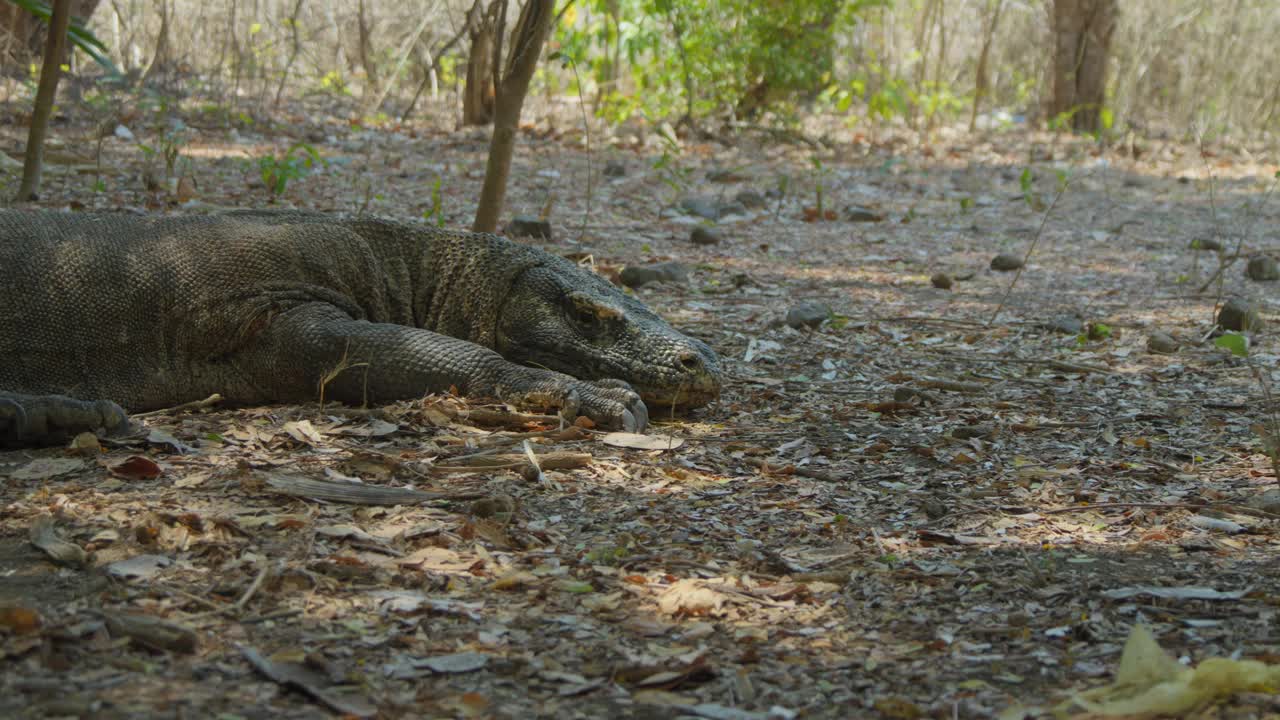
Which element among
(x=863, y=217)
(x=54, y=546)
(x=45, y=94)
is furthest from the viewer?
(x=863, y=217)

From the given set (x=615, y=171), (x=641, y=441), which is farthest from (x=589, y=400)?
(x=615, y=171)

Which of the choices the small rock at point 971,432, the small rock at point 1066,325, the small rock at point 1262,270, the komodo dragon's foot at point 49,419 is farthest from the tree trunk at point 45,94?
the small rock at point 1262,270

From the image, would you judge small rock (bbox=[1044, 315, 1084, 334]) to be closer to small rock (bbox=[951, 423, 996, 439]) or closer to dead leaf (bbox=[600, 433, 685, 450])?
small rock (bbox=[951, 423, 996, 439])

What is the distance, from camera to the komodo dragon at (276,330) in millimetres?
3734

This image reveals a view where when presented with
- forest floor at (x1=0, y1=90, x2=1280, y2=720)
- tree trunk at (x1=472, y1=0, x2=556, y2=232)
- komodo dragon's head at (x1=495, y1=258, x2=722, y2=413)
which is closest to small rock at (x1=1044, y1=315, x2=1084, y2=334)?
forest floor at (x1=0, y1=90, x2=1280, y2=720)

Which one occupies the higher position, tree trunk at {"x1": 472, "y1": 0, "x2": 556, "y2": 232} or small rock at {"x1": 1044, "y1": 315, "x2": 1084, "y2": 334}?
tree trunk at {"x1": 472, "y1": 0, "x2": 556, "y2": 232}

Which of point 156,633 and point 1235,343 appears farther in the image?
point 1235,343

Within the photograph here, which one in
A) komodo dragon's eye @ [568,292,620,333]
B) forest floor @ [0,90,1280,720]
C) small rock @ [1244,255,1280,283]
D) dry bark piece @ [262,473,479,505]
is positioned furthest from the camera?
small rock @ [1244,255,1280,283]

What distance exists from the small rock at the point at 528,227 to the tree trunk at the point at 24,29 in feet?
15.9

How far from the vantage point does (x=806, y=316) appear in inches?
208

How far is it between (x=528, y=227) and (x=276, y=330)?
2828mm

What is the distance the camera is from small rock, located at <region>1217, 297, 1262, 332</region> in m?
5.25

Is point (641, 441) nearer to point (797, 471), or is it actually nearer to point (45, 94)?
point (797, 471)

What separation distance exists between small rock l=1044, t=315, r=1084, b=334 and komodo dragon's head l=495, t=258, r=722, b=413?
87.2 inches
